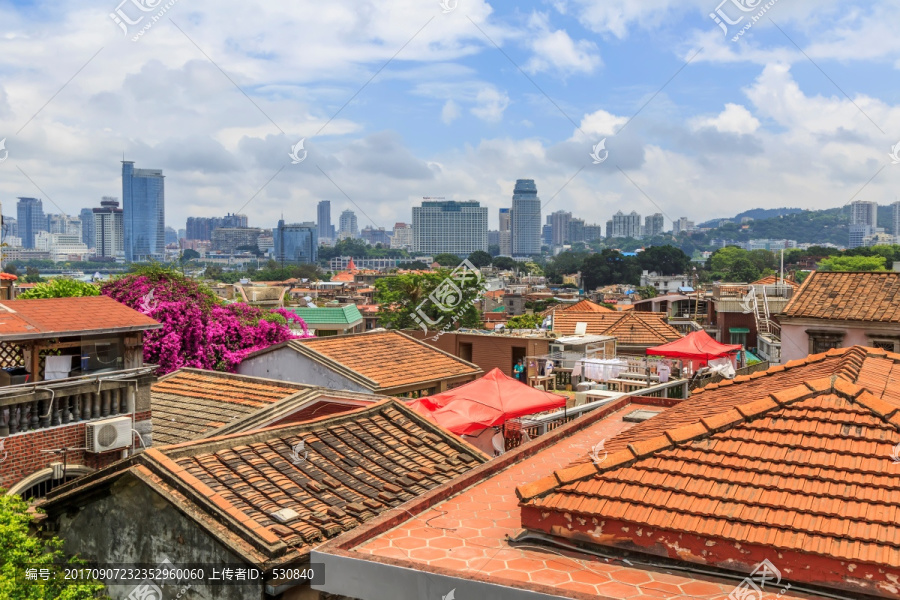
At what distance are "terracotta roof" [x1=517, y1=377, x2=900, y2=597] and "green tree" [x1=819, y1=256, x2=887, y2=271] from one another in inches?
3354

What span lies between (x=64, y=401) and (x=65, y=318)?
1229 mm

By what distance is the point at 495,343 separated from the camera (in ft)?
95.6

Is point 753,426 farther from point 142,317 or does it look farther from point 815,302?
point 815,302

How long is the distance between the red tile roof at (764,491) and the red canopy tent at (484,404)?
6772 mm

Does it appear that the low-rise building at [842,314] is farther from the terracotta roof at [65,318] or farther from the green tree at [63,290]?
the green tree at [63,290]

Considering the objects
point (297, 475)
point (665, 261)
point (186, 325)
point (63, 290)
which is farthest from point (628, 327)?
point (665, 261)

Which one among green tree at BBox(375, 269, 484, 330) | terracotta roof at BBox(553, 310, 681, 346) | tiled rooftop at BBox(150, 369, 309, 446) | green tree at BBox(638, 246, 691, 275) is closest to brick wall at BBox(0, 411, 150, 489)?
tiled rooftop at BBox(150, 369, 309, 446)

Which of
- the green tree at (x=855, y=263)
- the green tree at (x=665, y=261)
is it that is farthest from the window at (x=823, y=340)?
the green tree at (x=665, y=261)

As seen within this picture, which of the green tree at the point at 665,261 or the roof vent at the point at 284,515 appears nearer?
the roof vent at the point at 284,515

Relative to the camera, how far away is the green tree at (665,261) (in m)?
109

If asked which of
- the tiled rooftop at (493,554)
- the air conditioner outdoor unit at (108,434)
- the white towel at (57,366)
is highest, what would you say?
the white towel at (57,366)

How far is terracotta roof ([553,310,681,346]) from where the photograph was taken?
3070 cm

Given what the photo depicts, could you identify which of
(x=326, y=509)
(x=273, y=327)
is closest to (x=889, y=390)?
(x=326, y=509)

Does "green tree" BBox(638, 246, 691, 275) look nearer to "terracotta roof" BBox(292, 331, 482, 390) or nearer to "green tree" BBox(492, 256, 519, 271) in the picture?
"green tree" BBox(492, 256, 519, 271)
